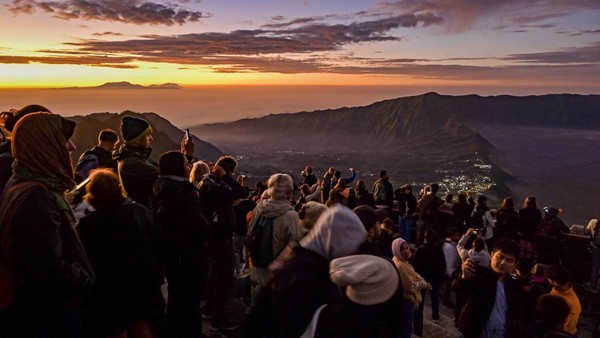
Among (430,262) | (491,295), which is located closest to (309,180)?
(430,262)

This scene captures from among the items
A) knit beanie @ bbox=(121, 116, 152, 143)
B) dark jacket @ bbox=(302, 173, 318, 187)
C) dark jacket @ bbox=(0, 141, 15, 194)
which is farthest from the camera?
dark jacket @ bbox=(302, 173, 318, 187)

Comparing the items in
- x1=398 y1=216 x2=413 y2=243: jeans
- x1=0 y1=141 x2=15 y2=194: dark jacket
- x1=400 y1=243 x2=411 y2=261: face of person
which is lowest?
x1=398 y1=216 x2=413 y2=243: jeans

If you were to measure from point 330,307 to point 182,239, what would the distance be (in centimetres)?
203

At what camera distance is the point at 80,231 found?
9.67 feet

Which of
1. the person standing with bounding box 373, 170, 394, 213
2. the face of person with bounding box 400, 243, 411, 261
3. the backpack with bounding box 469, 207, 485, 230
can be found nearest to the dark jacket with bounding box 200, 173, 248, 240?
the face of person with bounding box 400, 243, 411, 261

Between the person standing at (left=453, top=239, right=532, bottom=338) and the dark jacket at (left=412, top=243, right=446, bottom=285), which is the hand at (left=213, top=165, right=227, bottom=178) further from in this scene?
the dark jacket at (left=412, top=243, right=446, bottom=285)

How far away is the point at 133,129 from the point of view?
163 inches

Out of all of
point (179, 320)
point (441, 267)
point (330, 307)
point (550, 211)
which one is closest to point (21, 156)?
point (330, 307)

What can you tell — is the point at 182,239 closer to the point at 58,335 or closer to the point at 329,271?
the point at 58,335

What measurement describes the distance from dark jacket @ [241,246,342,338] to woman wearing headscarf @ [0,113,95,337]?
A: 1145 mm

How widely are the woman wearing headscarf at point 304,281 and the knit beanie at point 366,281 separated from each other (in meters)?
0.11

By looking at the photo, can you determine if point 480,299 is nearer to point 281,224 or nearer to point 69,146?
point 281,224

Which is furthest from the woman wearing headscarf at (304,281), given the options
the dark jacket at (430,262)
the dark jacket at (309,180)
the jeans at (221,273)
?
the dark jacket at (309,180)

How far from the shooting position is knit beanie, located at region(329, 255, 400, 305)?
2.12 m
